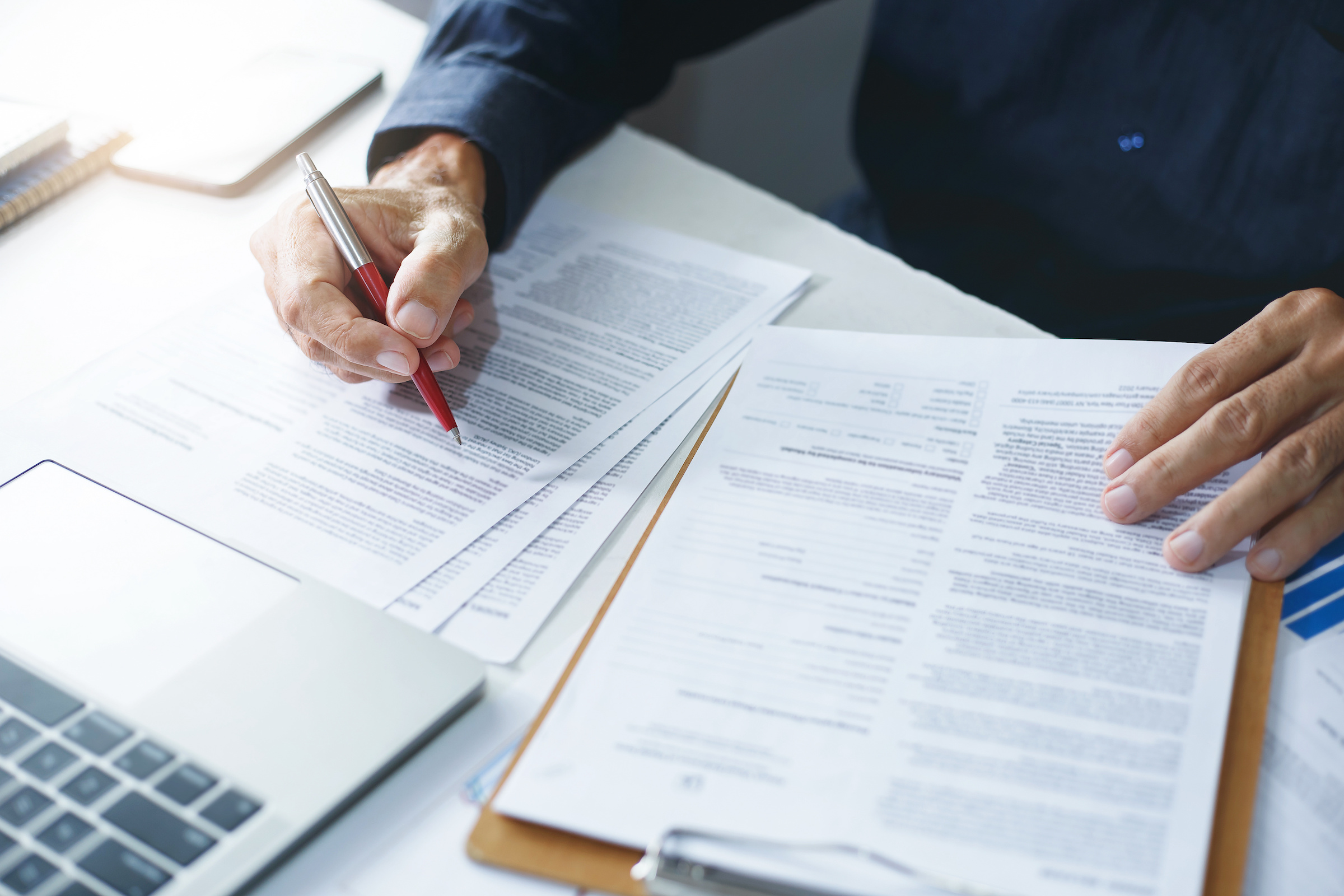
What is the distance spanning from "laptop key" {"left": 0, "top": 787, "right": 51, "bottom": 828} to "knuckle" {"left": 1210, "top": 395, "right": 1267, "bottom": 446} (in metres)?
0.62

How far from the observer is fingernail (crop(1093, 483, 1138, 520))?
0.50 metres

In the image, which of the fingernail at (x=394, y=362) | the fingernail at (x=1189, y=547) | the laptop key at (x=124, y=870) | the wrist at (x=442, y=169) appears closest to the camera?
the laptop key at (x=124, y=870)

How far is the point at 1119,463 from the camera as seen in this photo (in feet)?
1.70

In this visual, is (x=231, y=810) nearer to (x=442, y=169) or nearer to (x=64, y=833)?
(x=64, y=833)

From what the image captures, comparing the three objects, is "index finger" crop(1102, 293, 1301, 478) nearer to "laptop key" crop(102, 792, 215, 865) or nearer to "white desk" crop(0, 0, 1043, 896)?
"white desk" crop(0, 0, 1043, 896)

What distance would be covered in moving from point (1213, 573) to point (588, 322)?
1.46 ft

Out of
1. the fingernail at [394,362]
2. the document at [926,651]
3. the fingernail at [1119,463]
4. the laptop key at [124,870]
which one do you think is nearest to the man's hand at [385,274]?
the fingernail at [394,362]

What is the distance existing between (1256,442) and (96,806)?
63cm

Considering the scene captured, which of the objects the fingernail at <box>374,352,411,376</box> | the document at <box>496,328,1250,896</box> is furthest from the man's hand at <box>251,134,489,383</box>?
the document at <box>496,328,1250,896</box>

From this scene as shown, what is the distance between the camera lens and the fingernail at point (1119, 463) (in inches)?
20.4

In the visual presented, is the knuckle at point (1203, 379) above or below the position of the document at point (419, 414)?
above

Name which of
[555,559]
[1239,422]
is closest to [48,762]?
[555,559]

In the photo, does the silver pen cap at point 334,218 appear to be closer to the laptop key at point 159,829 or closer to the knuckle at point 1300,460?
the laptop key at point 159,829

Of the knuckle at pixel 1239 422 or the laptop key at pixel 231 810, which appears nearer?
the laptop key at pixel 231 810
